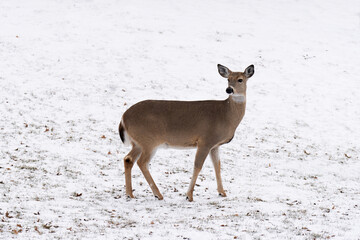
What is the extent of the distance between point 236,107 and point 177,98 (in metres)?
9.05

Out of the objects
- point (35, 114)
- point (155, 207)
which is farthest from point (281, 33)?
point (155, 207)

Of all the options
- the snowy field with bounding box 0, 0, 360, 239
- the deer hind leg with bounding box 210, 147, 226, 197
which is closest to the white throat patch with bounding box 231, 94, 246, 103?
→ the deer hind leg with bounding box 210, 147, 226, 197

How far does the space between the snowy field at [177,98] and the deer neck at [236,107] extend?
5.64 ft

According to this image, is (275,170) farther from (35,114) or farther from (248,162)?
Result: (35,114)

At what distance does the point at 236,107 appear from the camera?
30.6ft

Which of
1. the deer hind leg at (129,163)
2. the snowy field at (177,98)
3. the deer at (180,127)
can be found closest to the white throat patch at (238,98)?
the deer at (180,127)

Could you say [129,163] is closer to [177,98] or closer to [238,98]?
[238,98]

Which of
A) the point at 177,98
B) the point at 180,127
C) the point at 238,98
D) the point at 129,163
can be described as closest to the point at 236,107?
the point at 238,98

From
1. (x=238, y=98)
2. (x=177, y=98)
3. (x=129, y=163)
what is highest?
(x=238, y=98)

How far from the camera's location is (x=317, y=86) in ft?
68.0

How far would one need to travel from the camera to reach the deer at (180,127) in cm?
906

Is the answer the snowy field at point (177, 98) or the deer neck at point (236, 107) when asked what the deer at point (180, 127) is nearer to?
the deer neck at point (236, 107)

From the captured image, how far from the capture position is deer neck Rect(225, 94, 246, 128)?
923cm

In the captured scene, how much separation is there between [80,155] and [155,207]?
14.1 feet
